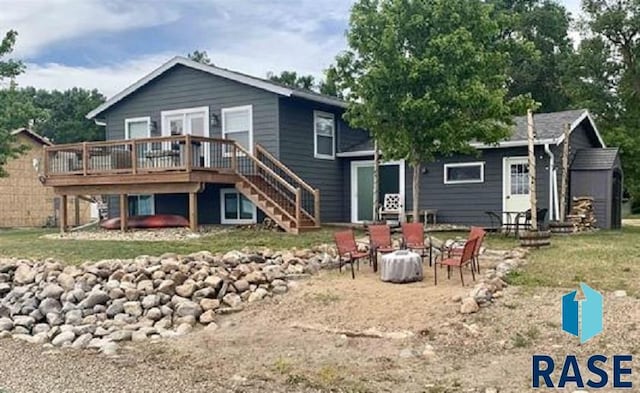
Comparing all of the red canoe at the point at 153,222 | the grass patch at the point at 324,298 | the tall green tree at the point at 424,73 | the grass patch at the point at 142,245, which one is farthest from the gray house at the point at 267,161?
the grass patch at the point at 324,298

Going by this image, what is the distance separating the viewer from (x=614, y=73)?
26.7m

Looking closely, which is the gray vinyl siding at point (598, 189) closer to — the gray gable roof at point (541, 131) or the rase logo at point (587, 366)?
the gray gable roof at point (541, 131)

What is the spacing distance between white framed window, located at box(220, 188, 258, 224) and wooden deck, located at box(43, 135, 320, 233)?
1.09 meters

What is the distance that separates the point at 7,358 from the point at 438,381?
4269 mm

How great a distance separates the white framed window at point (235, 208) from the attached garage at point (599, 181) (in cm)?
823

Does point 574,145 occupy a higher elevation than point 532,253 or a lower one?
higher

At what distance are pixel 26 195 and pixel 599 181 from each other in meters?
21.5

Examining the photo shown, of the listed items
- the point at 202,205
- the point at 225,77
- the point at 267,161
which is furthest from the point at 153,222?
the point at 225,77

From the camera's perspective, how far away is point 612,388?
4383 mm

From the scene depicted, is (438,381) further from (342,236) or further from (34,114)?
(34,114)

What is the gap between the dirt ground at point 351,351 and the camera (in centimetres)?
483

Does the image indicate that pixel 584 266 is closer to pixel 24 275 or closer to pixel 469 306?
pixel 469 306

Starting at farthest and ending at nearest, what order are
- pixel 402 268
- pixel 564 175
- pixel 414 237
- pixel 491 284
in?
pixel 564 175
pixel 414 237
pixel 402 268
pixel 491 284

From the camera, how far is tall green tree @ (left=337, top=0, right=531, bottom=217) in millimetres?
11422
